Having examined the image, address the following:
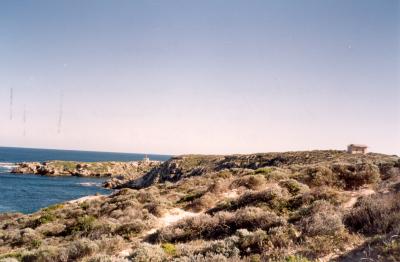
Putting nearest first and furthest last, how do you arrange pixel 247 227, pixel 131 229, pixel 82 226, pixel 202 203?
pixel 247 227, pixel 131 229, pixel 82 226, pixel 202 203

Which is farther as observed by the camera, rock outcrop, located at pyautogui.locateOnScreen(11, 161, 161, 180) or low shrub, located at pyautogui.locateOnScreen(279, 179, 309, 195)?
rock outcrop, located at pyautogui.locateOnScreen(11, 161, 161, 180)

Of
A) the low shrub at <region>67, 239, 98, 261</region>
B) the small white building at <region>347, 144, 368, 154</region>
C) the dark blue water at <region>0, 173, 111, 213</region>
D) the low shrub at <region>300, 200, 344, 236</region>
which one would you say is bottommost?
the dark blue water at <region>0, 173, 111, 213</region>

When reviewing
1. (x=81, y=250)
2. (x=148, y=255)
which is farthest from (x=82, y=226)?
(x=148, y=255)

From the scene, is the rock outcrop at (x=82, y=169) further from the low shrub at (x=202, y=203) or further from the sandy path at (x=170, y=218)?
the sandy path at (x=170, y=218)

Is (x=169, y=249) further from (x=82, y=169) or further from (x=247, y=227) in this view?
(x=82, y=169)

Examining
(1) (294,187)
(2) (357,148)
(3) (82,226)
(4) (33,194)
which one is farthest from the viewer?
(4) (33,194)

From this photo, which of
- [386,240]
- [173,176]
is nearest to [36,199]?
[173,176]

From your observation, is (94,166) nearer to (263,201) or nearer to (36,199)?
(36,199)

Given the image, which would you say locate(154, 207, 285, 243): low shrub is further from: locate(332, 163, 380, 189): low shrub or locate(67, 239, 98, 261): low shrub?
locate(332, 163, 380, 189): low shrub

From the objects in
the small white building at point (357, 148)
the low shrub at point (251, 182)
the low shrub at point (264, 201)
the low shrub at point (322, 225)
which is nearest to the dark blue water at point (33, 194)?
the low shrub at point (251, 182)

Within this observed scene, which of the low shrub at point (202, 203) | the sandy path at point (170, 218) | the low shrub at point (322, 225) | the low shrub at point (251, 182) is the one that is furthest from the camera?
the low shrub at point (251, 182)

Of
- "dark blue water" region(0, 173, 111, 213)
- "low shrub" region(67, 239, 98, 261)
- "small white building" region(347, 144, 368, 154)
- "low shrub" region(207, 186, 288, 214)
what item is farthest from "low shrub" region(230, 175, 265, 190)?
"dark blue water" region(0, 173, 111, 213)

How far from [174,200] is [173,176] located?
50.5m

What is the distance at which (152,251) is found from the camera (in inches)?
329
